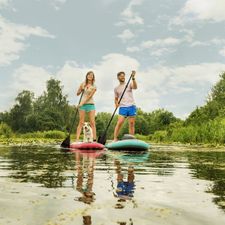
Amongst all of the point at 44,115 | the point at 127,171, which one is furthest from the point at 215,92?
the point at 127,171

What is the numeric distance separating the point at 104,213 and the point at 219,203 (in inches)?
39.7

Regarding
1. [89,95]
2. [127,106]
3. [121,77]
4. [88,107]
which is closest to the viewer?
[127,106]

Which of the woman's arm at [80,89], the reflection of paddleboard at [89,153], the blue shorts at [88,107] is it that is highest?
the woman's arm at [80,89]

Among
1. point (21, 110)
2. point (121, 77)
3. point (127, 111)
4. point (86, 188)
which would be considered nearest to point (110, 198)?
point (86, 188)

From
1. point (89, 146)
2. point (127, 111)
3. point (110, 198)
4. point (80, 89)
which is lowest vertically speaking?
point (110, 198)

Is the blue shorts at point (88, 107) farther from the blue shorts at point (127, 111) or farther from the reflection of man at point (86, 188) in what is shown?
the reflection of man at point (86, 188)

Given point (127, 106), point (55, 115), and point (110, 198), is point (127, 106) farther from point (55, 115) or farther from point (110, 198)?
point (55, 115)

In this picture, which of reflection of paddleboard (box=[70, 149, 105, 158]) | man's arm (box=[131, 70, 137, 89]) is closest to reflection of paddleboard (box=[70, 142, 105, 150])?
reflection of paddleboard (box=[70, 149, 105, 158])

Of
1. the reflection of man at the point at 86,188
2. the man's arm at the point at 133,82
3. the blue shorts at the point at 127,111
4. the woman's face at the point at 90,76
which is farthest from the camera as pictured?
the woman's face at the point at 90,76

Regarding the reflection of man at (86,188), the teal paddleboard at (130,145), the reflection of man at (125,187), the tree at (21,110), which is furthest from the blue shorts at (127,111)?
the tree at (21,110)

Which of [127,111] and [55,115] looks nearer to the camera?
[127,111]

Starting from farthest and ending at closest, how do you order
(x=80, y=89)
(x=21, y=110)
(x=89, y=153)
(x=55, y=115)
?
(x=21, y=110)
(x=55, y=115)
(x=80, y=89)
(x=89, y=153)

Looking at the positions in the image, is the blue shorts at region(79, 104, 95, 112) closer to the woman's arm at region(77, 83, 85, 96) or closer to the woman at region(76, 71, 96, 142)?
the woman at region(76, 71, 96, 142)

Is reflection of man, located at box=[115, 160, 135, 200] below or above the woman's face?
below
